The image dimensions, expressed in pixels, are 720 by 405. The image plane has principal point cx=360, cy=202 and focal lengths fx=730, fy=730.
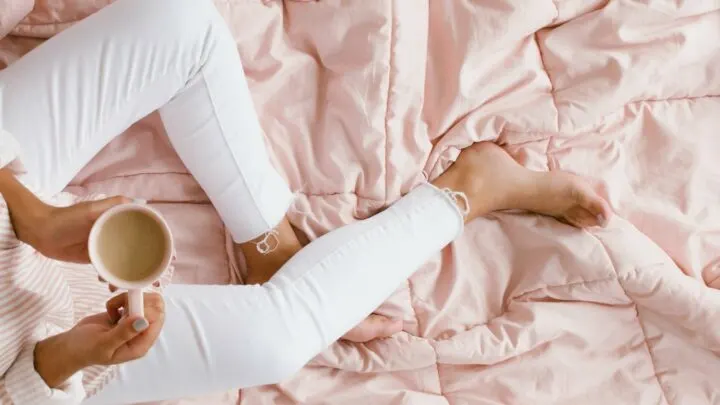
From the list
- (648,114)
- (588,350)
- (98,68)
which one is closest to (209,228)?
(98,68)

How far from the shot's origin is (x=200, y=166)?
95cm

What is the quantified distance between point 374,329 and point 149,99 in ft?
1.40

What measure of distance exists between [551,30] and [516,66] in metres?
0.10

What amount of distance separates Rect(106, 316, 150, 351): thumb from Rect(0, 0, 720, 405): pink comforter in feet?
1.17

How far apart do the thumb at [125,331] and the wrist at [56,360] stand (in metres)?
0.05

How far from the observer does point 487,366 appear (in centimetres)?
106

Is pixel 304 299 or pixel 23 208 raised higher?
pixel 23 208

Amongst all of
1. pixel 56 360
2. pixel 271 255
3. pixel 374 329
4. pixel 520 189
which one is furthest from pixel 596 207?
pixel 56 360

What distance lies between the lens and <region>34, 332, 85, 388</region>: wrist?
0.70 metres

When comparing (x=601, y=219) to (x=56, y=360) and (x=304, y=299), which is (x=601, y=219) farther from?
(x=56, y=360)

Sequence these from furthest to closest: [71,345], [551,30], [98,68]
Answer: [551,30] → [98,68] → [71,345]

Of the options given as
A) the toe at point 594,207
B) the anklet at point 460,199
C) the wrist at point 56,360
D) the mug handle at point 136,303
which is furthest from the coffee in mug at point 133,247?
the toe at point 594,207

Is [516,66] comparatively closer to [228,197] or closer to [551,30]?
[551,30]

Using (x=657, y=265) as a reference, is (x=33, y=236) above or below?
Result: above
